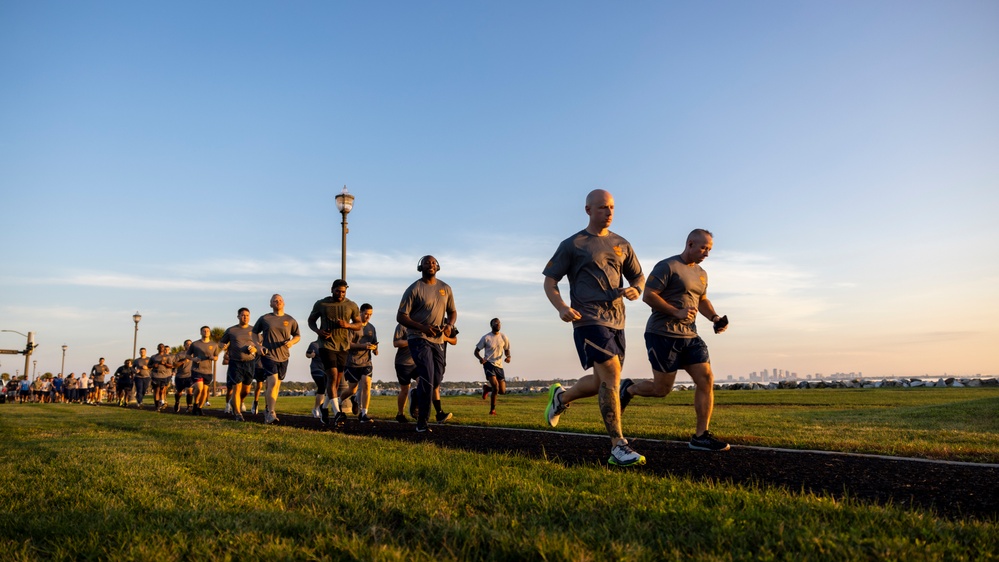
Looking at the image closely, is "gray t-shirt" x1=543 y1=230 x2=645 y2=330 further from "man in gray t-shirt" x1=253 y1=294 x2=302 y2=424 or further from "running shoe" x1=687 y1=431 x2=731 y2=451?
"man in gray t-shirt" x1=253 y1=294 x2=302 y2=424

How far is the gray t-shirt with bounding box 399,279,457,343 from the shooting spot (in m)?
9.14

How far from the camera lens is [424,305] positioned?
9211 mm

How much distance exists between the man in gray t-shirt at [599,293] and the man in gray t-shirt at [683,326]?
2.03 ft

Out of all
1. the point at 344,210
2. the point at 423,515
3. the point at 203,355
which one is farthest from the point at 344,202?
the point at 423,515

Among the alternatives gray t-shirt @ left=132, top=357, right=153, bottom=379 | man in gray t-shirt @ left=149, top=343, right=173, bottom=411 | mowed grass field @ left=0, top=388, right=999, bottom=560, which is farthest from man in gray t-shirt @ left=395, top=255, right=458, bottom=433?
gray t-shirt @ left=132, top=357, right=153, bottom=379

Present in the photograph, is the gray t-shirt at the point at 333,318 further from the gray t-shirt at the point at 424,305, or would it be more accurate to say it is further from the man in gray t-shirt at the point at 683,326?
the man in gray t-shirt at the point at 683,326

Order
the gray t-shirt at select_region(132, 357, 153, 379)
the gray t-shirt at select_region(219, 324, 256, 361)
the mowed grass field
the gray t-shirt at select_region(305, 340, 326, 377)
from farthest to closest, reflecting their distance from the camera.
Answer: the gray t-shirt at select_region(132, 357, 153, 379)
the gray t-shirt at select_region(219, 324, 256, 361)
the gray t-shirt at select_region(305, 340, 326, 377)
the mowed grass field

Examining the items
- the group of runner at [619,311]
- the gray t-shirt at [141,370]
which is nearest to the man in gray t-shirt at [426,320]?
the group of runner at [619,311]

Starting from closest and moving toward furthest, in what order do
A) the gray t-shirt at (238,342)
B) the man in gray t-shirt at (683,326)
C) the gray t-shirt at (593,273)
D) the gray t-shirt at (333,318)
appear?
1. the gray t-shirt at (593,273)
2. the man in gray t-shirt at (683,326)
3. the gray t-shirt at (333,318)
4. the gray t-shirt at (238,342)

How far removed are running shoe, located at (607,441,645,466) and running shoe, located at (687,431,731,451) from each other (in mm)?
1390

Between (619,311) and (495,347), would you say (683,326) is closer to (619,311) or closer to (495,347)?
(619,311)

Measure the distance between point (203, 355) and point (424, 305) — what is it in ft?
33.9

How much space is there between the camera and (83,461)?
580 centimetres

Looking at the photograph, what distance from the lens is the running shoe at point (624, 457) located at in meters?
5.32
